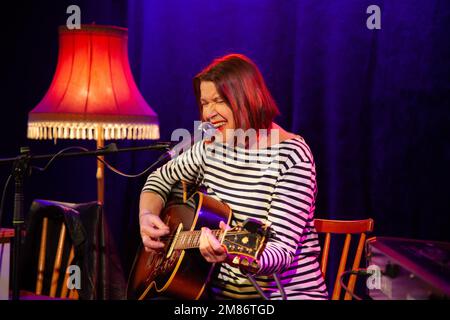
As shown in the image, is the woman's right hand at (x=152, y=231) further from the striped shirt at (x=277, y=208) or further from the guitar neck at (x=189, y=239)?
the striped shirt at (x=277, y=208)

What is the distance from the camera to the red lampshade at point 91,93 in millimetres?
2855

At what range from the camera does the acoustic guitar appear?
1928mm

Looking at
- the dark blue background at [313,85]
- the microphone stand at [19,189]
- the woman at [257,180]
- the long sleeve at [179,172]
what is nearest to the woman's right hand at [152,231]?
the woman at [257,180]

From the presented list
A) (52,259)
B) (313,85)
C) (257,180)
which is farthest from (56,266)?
(313,85)

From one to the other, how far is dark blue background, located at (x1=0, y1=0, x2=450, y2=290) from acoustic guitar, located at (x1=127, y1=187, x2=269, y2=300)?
87cm

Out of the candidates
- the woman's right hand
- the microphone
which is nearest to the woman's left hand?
the microphone

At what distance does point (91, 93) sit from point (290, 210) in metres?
1.16

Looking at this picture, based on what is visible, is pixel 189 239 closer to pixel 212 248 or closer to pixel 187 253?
pixel 187 253

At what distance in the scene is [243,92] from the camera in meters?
2.29

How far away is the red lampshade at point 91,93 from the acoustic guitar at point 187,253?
1.85 ft

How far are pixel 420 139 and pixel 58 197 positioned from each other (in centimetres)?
204
